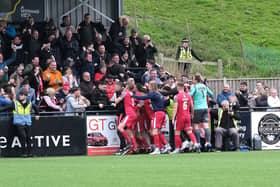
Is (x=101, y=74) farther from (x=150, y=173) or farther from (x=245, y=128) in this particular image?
(x=150, y=173)

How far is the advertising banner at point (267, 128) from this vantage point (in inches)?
1222

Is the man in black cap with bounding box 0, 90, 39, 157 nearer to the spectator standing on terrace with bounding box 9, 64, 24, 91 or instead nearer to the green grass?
the spectator standing on terrace with bounding box 9, 64, 24, 91

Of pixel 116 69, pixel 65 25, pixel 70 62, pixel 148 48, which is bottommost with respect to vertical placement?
pixel 116 69

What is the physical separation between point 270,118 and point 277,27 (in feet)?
89.7

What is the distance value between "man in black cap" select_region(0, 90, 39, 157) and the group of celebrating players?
2821mm

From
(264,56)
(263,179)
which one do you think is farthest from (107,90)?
(264,56)

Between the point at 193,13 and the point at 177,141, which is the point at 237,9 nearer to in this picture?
the point at 193,13

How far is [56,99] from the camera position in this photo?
1161 inches

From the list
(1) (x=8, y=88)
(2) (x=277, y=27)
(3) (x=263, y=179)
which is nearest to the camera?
(3) (x=263, y=179)

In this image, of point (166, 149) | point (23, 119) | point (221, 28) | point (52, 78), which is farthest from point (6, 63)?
point (221, 28)

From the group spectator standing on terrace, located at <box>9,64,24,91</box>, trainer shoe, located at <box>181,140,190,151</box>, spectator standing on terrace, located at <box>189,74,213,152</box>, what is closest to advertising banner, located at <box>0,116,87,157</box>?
spectator standing on terrace, located at <box>9,64,24,91</box>

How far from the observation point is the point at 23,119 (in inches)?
1095

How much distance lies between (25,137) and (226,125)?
6.38m

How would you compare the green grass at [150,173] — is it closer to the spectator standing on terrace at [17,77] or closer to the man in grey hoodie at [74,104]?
the man in grey hoodie at [74,104]
